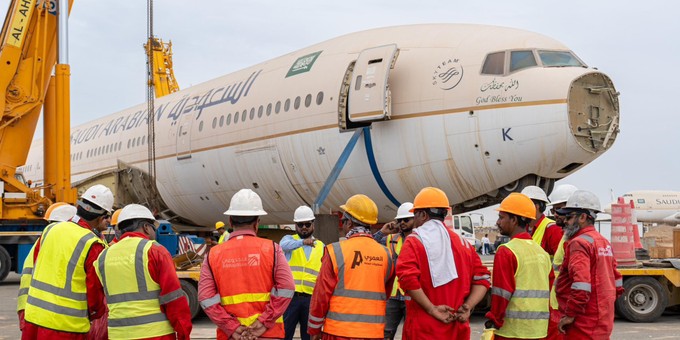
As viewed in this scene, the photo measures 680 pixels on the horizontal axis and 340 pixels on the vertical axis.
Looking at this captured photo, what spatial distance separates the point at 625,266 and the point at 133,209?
902 cm

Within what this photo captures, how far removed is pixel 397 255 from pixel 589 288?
342cm

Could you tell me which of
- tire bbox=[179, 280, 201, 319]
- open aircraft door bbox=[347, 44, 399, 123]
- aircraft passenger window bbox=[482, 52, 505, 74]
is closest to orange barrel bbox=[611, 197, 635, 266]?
aircraft passenger window bbox=[482, 52, 505, 74]

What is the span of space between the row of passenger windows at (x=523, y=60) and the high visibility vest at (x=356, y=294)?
7.89m

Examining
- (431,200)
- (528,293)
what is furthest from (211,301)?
(528,293)

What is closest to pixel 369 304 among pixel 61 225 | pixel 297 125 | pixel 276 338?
pixel 276 338

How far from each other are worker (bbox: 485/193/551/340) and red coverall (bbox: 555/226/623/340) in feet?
0.75

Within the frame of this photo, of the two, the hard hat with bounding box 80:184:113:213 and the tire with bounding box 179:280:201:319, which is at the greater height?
the hard hat with bounding box 80:184:113:213

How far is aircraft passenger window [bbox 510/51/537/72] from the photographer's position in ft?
42.2

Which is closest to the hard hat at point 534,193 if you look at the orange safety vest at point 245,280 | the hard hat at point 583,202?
the hard hat at point 583,202

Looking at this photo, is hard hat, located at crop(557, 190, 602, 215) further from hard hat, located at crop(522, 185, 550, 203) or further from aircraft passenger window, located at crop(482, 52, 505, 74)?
aircraft passenger window, located at crop(482, 52, 505, 74)

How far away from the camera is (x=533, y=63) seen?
12.9m

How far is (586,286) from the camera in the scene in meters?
6.03

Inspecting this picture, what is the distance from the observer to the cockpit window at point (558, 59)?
42.3ft

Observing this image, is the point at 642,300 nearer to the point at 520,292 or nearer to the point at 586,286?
the point at 586,286
